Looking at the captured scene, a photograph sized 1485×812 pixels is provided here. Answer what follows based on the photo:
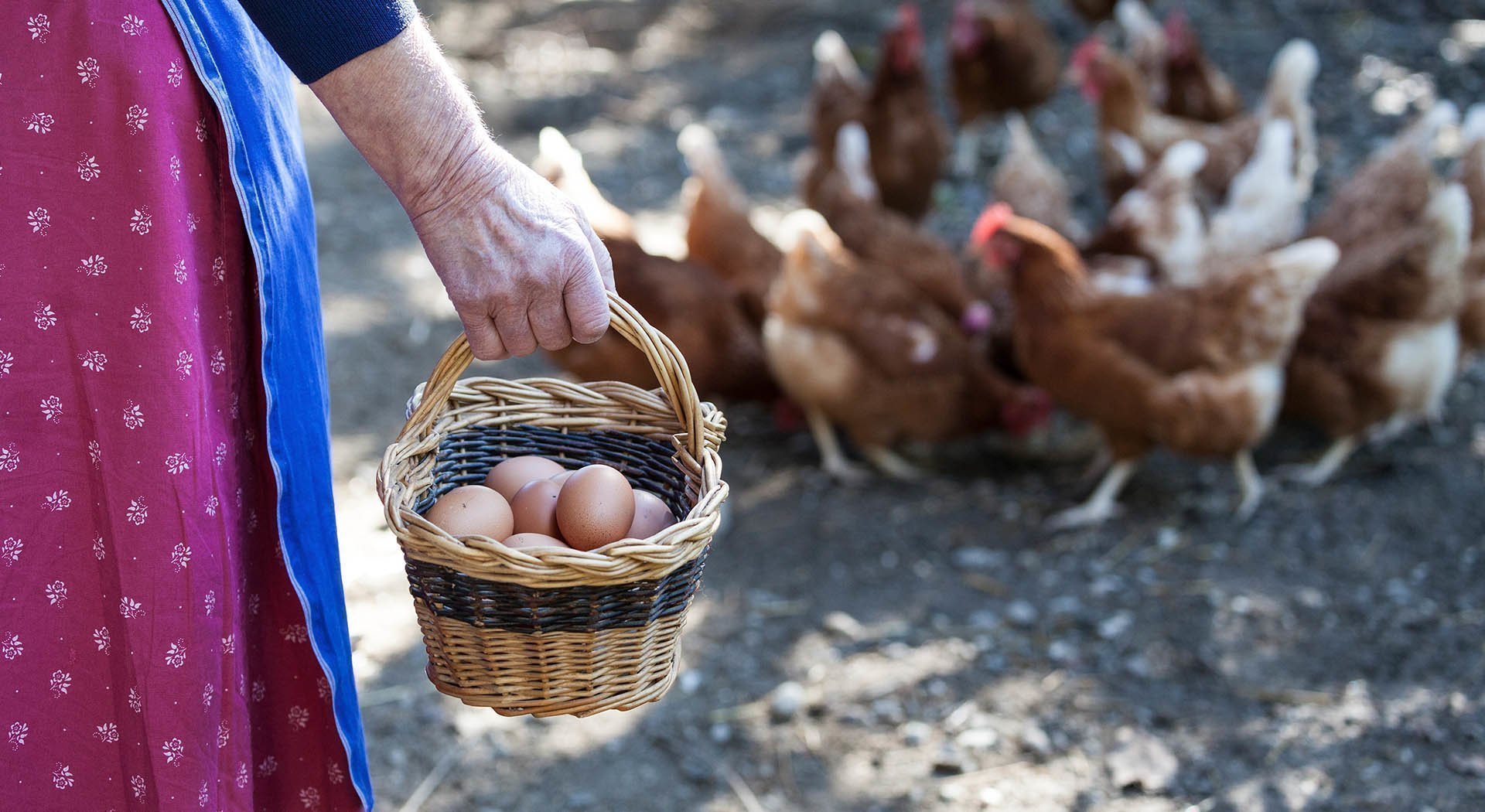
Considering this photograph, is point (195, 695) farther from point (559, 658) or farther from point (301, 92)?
point (301, 92)

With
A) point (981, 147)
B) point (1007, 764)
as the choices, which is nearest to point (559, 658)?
point (1007, 764)

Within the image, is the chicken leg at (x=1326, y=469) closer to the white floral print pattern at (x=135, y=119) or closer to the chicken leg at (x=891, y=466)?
the chicken leg at (x=891, y=466)

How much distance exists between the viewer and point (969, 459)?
3826 mm

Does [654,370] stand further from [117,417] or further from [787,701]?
[787,701]

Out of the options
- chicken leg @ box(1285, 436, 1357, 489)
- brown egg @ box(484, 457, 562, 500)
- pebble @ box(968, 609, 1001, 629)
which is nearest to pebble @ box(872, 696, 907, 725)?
pebble @ box(968, 609, 1001, 629)

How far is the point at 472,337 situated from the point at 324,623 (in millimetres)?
321

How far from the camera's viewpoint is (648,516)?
1.27 m

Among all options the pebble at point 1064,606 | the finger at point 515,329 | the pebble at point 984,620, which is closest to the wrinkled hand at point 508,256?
the finger at point 515,329

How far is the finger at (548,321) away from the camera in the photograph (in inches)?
42.0

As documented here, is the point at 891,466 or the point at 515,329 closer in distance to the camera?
the point at 515,329

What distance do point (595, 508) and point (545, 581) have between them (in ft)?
0.63

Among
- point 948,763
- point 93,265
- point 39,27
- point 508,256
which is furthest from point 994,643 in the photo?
point 39,27

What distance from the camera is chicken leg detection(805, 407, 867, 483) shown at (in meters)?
3.60

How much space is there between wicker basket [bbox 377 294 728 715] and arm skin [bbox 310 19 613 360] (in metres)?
0.08
